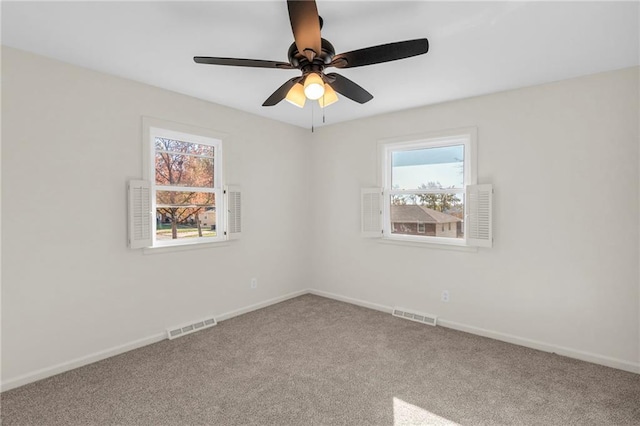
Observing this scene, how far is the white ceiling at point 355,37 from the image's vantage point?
1.88 metres

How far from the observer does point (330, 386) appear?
7.76 feet

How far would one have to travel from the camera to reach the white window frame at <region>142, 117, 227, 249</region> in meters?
3.06

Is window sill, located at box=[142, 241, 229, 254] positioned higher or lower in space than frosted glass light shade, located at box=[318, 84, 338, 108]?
lower

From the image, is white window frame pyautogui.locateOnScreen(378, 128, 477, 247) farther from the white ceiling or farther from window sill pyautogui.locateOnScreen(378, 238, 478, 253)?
the white ceiling

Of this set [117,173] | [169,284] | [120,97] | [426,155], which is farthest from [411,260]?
[120,97]

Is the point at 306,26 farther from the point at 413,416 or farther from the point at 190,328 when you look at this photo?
the point at 190,328

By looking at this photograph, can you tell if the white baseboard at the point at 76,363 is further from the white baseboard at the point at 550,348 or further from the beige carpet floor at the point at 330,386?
the white baseboard at the point at 550,348

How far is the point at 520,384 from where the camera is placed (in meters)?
2.38

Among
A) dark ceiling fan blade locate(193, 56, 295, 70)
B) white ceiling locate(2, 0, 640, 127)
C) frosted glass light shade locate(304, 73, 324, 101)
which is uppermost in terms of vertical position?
white ceiling locate(2, 0, 640, 127)

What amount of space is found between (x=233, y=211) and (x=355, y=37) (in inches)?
93.1

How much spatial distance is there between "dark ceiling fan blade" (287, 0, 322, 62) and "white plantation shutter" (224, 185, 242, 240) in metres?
2.27

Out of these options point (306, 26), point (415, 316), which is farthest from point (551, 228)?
point (306, 26)

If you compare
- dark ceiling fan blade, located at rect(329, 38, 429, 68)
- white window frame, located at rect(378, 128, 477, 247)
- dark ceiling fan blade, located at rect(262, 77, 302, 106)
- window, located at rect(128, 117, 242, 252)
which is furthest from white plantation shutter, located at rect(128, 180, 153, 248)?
white window frame, located at rect(378, 128, 477, 247)

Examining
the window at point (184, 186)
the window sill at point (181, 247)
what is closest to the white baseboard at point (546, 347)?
the window sill at point (181, 247)
